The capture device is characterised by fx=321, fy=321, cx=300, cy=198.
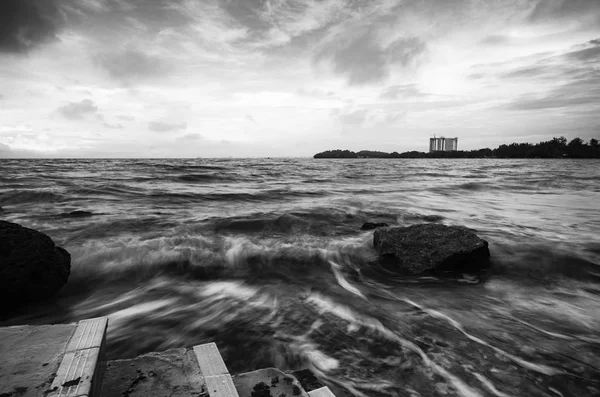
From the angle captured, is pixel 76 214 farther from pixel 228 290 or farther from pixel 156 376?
pixel 156 376

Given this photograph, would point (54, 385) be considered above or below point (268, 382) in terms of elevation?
above

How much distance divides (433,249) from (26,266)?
5411 mm

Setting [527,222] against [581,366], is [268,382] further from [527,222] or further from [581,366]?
[527,222]

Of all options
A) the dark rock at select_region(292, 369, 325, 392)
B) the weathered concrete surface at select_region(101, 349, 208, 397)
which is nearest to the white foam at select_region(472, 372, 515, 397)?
the dark rock at select_region(292, 369, 325, 392)

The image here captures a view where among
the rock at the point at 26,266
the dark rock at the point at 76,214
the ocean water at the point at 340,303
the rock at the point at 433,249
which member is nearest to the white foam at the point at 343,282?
the ocean water at the point at 340,303

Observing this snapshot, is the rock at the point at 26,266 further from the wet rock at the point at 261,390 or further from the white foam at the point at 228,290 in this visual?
the wet rock at the point at 261,390

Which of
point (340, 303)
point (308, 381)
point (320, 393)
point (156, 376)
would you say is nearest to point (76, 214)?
point (340, 303)

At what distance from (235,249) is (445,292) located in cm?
392

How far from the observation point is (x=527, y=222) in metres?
9.06

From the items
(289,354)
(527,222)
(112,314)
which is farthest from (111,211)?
(527,222)

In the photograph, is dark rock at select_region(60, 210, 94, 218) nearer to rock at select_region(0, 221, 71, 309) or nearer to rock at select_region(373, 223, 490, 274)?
rock at select_region(0, 221, 71, 309)

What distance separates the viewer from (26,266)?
11.8ft

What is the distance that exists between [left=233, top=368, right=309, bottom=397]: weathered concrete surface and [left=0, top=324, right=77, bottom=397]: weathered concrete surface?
0.90m

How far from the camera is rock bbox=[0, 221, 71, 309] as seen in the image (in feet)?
11.5
